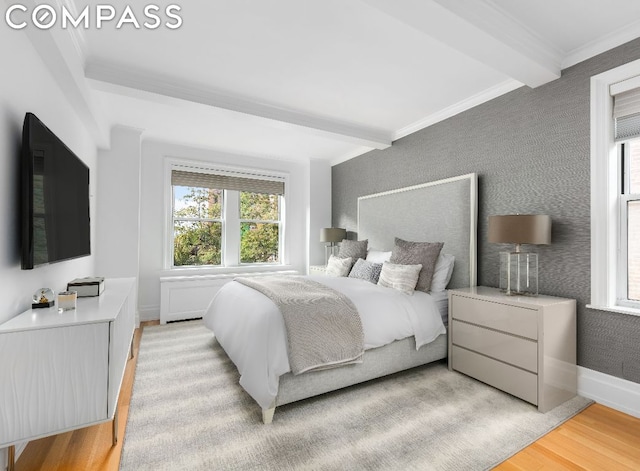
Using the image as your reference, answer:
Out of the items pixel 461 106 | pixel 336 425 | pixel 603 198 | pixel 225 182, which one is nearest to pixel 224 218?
pixel 225 182

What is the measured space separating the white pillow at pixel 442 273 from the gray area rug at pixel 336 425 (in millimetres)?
809

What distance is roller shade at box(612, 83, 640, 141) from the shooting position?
86.6 inches

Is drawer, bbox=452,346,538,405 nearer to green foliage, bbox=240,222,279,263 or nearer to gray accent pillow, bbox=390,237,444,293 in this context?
gray accent pillow, bbox=390,237,444,293

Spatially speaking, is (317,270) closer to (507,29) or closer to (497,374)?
(497,374)

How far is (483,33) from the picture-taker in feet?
6.38

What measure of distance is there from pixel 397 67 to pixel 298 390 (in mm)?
2604

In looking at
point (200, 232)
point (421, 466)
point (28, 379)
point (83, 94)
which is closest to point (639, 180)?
point (421, 466)

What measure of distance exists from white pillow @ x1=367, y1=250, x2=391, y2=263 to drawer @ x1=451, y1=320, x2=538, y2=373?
1.15 m

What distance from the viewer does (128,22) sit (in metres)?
2.08

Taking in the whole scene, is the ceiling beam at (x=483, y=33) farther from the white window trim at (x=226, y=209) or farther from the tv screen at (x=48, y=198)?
the white window trim at (x=226, y=209)

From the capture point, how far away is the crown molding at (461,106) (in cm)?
287

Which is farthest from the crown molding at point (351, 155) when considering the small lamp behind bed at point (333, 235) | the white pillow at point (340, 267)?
the white pillow at point (340, 267)

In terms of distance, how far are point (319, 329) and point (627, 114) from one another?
2.64 metres

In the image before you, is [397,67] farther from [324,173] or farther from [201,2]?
[324,173]
